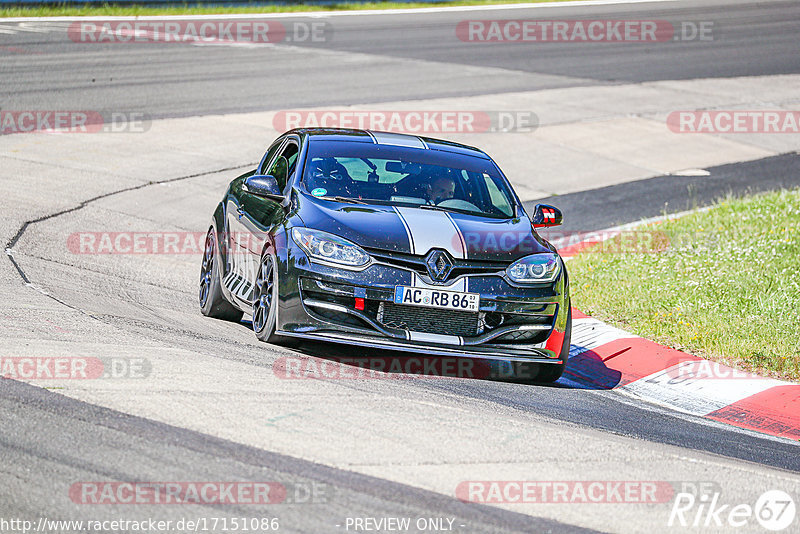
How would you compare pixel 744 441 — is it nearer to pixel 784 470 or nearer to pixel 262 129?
pixel 784 470

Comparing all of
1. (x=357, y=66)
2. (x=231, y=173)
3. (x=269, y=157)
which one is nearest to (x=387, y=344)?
(x=269, y=157)

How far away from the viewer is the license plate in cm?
725

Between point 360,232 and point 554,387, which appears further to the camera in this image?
point 554,387

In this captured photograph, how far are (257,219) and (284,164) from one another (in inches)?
30.6

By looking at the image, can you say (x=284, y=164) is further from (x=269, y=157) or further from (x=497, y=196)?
(x=497, y=196)

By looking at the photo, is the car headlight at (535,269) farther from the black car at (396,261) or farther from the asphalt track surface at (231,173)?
the asphalt track surface at (231,173)

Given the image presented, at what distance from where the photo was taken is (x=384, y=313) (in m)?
7.29

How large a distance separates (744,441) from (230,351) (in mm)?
3318

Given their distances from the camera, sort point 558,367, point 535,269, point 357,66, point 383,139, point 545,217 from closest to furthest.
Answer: point 535,269 → point 558,367 → point 545,217 → point 383,139 → point 357,66

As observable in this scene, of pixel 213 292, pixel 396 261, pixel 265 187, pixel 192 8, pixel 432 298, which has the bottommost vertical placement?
pixel 213 292

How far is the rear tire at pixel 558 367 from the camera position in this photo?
7.86m

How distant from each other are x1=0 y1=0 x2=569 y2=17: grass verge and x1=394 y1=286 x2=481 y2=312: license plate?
73.2ft

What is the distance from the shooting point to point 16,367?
6.03 m

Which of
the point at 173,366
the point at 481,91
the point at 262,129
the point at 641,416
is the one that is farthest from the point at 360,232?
the point at 481,91
